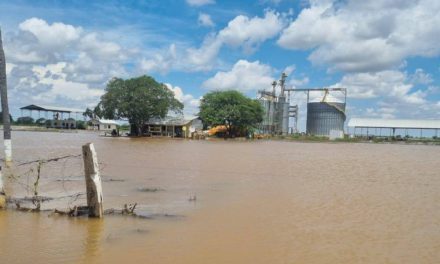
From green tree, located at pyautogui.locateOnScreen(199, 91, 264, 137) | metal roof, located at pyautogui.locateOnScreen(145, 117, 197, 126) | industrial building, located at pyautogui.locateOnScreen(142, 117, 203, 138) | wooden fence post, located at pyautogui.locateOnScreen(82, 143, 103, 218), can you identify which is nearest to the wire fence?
wooden fence post, located at pyautogui.locateOnScreen(82, 143, 103, 218)

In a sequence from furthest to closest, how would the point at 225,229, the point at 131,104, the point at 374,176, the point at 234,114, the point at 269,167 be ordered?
the point at 234,114 → the point at 131,104 → the point at 269,167 → the point at 374,176 → the point at 225,229

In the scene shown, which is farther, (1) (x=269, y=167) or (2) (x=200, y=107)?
(2) (x=200, y=107)

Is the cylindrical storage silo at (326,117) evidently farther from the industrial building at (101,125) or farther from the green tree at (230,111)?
the industrial building at (101,125)

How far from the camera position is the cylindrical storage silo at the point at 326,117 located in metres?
89.2

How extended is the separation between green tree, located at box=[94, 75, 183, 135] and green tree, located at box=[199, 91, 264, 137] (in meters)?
6.85

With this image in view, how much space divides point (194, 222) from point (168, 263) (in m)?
3.02

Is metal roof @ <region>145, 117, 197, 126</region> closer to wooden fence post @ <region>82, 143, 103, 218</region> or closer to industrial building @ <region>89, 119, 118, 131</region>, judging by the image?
industrial building @ <region>89, 119, 118, 131</region>

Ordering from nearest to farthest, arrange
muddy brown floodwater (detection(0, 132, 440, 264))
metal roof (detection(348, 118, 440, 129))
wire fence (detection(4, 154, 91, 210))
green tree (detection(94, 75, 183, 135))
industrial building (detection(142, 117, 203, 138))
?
muddy brown floodwater (detection(0, 132, 440, 264)) → wire fence (detection(4, 154, 91, 210)) → green tree (detection(94, 75, 183, 135)) → industrial building (detection(142, 117, 203, 138)) → metal roof (detection(348, 118, 440, 129))

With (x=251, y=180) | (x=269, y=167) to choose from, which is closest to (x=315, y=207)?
(x=251, y=180)

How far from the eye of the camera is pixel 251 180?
1827cm

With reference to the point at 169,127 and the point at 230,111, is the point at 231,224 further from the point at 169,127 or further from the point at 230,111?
the point at 230,111

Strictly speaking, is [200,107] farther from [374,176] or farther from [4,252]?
[4,252]

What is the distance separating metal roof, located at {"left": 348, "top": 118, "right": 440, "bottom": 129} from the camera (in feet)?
284

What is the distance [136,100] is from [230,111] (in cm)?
1507
